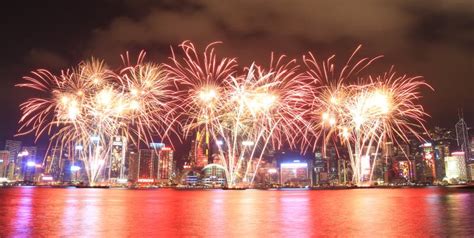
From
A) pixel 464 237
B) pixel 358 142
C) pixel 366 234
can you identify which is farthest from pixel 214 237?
pixel 358 142

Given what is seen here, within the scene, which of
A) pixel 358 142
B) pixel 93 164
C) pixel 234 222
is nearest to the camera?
pixel 234 222

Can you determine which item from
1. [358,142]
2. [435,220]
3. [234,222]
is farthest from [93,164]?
[435,220]

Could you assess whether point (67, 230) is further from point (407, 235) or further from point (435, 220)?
point (435, 220)

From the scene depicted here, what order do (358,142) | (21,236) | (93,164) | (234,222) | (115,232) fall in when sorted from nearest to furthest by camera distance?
(21,236), (115,232), (234,222), (358,142), (93,164)

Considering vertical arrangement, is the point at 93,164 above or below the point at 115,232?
above

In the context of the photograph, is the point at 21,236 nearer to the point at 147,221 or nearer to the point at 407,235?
the point at 147,221

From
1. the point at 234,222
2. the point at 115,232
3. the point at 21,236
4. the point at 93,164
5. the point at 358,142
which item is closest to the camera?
the point at 21,236

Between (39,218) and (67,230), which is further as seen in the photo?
(39,218)

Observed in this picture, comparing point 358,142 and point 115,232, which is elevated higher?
point 358,142

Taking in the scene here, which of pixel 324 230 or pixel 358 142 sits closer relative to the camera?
pixel 324 230
